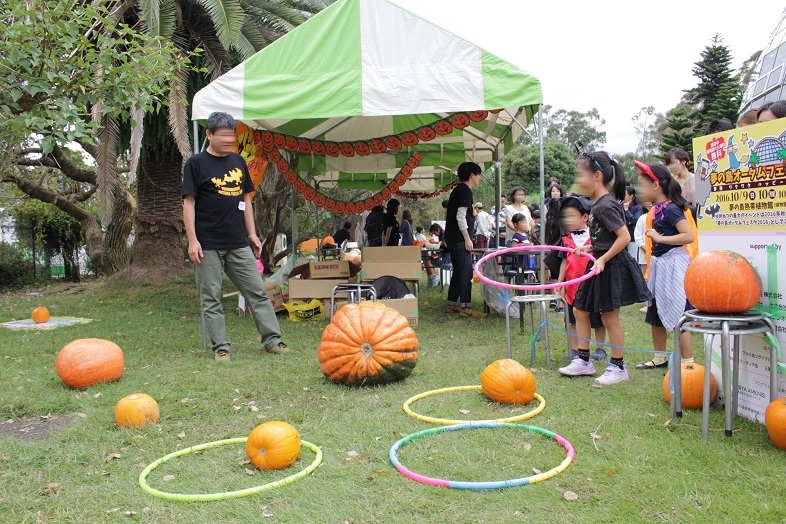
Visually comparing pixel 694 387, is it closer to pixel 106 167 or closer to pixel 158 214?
pixel 106 167

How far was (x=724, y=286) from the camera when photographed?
10.9 ft

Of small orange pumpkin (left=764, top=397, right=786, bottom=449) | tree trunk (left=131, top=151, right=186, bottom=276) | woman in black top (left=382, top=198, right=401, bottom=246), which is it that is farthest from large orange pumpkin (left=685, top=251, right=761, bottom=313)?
tree trunk (left=131, top=151, right=186, bottom=276)

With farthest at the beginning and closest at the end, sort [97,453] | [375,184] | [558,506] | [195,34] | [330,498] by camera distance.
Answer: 1. [375,184]
2. [195,34]
3. [97,453]
4. [330,498]
5. [558,506]

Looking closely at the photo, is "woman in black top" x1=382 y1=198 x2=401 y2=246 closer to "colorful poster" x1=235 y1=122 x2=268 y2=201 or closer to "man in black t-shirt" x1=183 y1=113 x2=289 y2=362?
"colorful poster" x1=235 y1=122 x2=268 y2=201

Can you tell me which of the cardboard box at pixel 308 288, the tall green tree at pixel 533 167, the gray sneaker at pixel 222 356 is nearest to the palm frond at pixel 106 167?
the cardboard box at pixel 308 288

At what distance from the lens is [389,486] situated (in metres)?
2.96

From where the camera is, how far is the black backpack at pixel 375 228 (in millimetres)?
12336

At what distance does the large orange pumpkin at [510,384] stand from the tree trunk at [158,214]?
Result: 9378 millimetres

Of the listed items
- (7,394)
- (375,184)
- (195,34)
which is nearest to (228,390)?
(7,394)

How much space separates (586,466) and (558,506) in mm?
501

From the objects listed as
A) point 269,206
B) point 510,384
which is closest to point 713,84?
point 269,206

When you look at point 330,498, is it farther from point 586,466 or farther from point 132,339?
point 132,339

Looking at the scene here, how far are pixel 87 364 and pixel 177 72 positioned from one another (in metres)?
6.21

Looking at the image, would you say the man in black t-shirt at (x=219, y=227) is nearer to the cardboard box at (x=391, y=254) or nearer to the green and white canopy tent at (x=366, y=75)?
the green and white canopy tent at (x=366, y=75)
